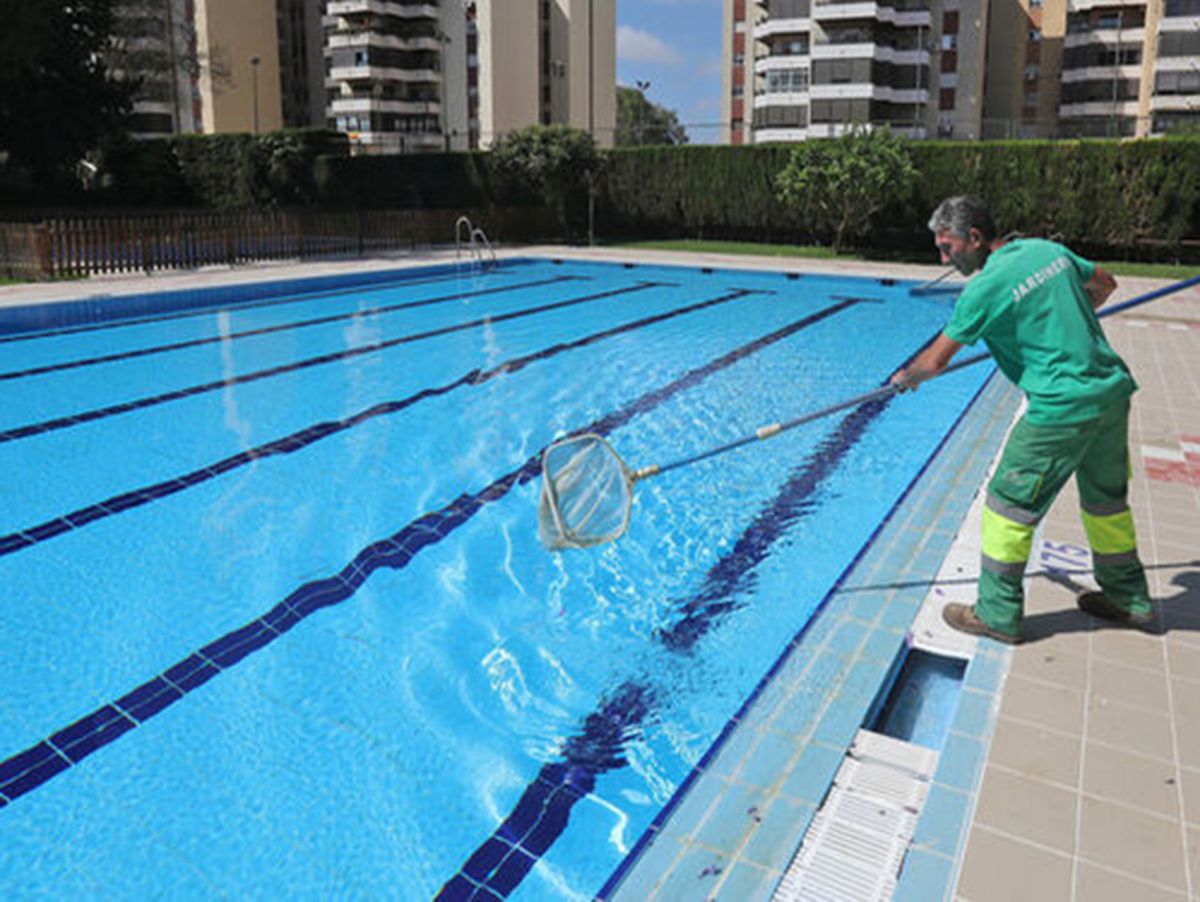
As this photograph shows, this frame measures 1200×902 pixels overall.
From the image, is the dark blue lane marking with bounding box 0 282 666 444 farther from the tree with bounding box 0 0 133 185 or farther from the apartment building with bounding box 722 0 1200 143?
the apartment building with bounding box 722 0 1200 143

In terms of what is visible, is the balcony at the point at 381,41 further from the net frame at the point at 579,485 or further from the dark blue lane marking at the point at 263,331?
the net frame at the point at 579,485

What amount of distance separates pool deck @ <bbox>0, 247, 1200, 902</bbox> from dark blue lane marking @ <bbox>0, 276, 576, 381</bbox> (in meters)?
9.36

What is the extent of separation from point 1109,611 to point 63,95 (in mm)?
28935

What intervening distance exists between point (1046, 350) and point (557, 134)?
2429cm

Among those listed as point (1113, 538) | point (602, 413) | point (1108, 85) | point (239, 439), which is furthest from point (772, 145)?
point (1108, 85)

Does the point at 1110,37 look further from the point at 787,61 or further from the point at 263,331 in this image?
the point at 263,331

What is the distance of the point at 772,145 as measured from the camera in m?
24.9

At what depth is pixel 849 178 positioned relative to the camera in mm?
21844

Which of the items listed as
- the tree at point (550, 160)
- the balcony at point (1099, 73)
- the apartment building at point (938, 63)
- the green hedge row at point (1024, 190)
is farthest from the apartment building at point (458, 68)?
the green hedge row at point (1024, 190)

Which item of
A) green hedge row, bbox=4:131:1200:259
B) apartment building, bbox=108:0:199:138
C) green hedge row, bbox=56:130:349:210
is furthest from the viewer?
apartment building, bbox=108:0:199:138

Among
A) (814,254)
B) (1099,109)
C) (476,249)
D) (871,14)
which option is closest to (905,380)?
(476,249)

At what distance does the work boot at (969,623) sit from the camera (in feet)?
12.3

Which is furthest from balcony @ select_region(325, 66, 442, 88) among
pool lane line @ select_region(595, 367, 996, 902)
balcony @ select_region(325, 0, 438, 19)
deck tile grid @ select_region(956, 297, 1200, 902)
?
deck tile grid @ select_region(956, 297, 1200, 902)

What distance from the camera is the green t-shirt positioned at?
11.3 feet
